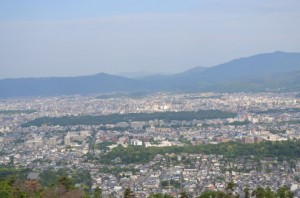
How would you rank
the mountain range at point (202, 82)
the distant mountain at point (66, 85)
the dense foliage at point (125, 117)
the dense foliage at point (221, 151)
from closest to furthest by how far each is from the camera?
the dense foliage at point (221, 151) < the dense foliage at point (125, 117) < the mountain range at point (202, 82) < the distant mountain at point (66, 85)

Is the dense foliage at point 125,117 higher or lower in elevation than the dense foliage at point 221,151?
higher

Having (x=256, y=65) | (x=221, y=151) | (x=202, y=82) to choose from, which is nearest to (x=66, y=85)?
(x=202, y=82)

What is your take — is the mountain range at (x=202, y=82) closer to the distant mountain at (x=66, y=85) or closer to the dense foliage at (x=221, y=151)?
the distant mountain at (x=66, y=85)

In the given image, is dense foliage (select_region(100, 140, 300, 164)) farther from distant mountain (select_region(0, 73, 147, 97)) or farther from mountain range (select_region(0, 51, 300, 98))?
distant mountain (select_region(0, 73, 147, 97))

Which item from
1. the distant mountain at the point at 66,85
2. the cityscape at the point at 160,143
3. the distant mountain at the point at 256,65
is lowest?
the cityscape at the point at 160,143

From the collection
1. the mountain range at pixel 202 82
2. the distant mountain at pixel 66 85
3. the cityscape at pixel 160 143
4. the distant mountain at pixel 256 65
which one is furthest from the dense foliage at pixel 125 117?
the distant mountain at pixel 256 65

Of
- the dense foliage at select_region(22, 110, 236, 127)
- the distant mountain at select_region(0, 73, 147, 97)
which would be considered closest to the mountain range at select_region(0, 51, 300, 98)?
the distant mountain at select_region(0, 73, 147, 97)

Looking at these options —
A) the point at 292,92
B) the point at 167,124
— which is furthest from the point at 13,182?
the point at 292,92
